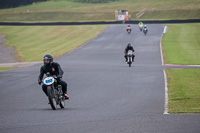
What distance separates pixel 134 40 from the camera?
165 feet

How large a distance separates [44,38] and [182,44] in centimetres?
2077

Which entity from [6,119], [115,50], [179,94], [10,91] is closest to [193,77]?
[179,94]

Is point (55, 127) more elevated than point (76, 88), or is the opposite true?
point (55, 127)

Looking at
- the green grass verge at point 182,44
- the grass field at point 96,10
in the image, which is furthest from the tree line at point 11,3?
the green grass verge at point 182,44

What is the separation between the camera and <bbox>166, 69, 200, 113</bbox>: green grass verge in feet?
36.9

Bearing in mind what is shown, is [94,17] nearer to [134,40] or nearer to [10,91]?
[134,40]

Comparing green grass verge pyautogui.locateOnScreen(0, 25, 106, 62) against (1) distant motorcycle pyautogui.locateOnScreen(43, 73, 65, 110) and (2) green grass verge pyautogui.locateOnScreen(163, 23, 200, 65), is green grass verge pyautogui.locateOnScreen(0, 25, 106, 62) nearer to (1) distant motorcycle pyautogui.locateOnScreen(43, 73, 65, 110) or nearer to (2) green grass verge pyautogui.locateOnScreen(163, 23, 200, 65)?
(2) green grass verge pyautogui.locateOnScreen(163, 23, 200, 65)

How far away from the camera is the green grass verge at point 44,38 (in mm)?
42969

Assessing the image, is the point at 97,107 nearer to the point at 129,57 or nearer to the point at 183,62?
the point at 129,57

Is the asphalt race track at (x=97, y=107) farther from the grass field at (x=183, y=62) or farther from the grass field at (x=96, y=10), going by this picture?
the grass field at (x=96, y=10)

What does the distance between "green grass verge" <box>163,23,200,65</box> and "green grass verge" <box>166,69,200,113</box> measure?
10066mm

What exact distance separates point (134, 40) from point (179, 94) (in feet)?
118

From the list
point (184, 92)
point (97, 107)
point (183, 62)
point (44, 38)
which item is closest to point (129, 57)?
point (183, 62)

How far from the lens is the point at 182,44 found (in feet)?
150
